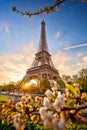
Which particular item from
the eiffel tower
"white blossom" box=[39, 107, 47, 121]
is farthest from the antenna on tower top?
"white blossom" box=[39, 107, 47, 121]

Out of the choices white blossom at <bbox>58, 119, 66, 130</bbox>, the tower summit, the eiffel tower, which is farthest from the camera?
the tower summit

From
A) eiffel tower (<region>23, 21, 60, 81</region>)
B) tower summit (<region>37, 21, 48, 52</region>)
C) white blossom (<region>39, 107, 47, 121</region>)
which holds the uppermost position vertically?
tower summit (<region>37, 21, 48, 52</region>)

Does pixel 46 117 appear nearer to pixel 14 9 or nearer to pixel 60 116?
pixel 60 116

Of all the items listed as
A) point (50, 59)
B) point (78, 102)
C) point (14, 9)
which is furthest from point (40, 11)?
point (50, 59)

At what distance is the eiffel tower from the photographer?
30.5 metres

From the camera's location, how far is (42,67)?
30953 millimetres

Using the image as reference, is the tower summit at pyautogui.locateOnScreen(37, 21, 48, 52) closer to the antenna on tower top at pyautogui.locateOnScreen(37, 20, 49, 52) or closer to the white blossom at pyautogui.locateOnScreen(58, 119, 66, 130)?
the antenna on tower top at pyautogui.locateOnScreen(37, 20, 49, 52)

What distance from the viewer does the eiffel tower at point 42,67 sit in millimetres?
30516

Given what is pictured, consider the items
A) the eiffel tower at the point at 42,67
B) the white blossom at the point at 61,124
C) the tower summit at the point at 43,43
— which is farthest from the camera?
the tower summit at the point at 43,43

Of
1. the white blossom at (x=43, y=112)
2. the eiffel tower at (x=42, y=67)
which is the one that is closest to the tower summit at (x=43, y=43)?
the eiffel tower at (x=42, y=67)

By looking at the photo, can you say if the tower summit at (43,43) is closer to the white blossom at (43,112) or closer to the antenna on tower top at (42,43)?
the antenna on tower top at (42,43)

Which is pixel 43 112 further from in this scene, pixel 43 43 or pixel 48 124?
pixel 43 43

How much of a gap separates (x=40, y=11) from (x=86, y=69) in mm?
34186

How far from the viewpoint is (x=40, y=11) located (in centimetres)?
240
